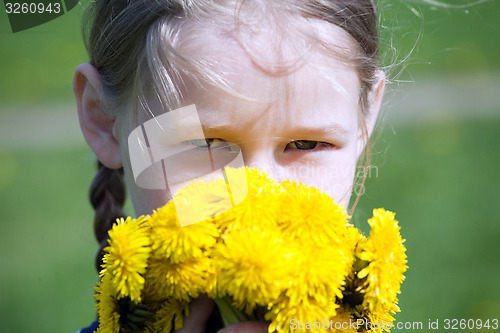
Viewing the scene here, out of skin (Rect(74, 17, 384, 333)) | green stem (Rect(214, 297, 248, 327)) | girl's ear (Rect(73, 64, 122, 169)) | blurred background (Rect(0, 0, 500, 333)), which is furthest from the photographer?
blurred background (Rect(0, 0, 500, 333))

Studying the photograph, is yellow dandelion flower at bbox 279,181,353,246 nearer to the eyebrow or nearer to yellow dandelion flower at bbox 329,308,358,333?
yellow dandelion flower at bbox 329,308,358,333

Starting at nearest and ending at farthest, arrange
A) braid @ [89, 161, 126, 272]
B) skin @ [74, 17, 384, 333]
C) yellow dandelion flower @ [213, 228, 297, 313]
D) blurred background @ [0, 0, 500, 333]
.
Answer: yellow dandelion flower @ [213, 228, 297, 313] → skin @ [74, 17, 384, 333] → braid @ [89, 161, 126, 272] → blurred background @ [0, 0, 500, 333]

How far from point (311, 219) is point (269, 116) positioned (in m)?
0.40

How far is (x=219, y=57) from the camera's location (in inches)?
47.2

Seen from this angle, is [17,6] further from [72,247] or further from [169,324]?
[72,247]

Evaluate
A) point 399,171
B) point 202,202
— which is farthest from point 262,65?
point 399,171

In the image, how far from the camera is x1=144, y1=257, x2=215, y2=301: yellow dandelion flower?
2.65 ft

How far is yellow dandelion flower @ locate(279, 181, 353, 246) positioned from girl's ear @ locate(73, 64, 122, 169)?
76 centimetres

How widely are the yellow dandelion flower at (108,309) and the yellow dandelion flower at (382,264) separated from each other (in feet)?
1.23

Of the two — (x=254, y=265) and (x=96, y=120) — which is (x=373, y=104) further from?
(x=254, y=265)

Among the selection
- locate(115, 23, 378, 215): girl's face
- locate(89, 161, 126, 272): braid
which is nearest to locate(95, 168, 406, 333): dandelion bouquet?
locate(115, 23, 378, 215): girl's face

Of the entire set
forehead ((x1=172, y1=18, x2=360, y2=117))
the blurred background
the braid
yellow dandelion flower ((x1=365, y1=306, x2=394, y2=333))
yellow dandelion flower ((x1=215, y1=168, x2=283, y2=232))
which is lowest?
the blurred background

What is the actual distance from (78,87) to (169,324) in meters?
0.87

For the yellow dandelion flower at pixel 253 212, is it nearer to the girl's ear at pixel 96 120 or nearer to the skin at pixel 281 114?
the skin at pixel 281 114
